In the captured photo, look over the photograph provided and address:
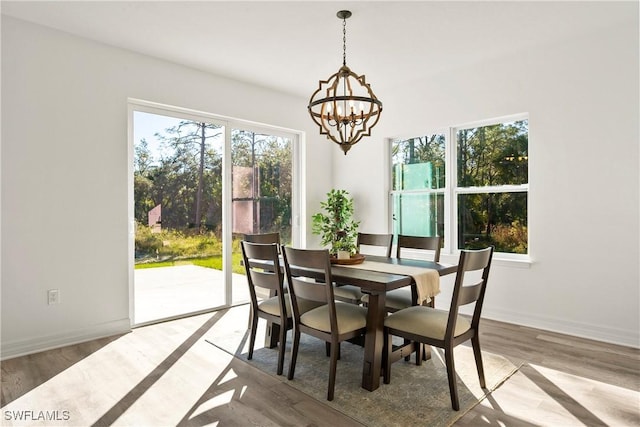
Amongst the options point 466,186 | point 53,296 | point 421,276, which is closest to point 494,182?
point 466,186

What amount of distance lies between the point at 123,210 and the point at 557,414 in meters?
3.69

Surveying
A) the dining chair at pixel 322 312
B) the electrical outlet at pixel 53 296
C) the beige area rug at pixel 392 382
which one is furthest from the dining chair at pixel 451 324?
the electrical outlet at pixel 53 296

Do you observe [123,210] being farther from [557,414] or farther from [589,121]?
[589,121]

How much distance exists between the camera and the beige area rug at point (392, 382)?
7.23 feet

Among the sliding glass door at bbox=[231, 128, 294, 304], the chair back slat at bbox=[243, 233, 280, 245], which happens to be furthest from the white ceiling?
the chair back slat at bbox=[243, 233, 280, 245]

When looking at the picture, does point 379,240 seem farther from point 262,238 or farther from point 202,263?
point 202,263

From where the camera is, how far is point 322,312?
2.60m

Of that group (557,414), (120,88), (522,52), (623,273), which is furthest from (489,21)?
(120,88)

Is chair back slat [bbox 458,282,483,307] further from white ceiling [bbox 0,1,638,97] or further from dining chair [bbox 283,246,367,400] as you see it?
white ceiling [bbox 0,1,638,97]

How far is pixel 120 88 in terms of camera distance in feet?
12.1

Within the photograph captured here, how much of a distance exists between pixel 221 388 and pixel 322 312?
80 cm

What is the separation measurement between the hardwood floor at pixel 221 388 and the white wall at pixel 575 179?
37 centimetres

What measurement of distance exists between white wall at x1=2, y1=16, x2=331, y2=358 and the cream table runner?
2.31m

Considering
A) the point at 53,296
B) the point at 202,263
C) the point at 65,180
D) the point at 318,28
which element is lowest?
the point at 53,296
